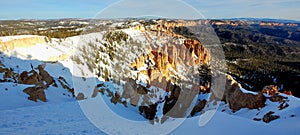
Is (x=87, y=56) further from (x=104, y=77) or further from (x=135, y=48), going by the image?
(x=135, y=48)

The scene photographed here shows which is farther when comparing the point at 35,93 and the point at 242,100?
the point at 242,100

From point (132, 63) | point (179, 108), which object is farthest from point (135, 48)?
point (179, 108)

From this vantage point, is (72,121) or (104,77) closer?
(72,121)

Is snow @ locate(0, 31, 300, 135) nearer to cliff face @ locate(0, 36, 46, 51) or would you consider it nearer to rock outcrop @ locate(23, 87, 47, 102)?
rock outcrop @ locate(23, 87, 47, 102)

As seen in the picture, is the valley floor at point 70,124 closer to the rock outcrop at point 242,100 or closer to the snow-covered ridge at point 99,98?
the snow-covered ridge at point 99,98

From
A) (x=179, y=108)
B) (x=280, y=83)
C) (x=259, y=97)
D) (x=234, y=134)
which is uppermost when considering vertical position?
(x=234, y=134)

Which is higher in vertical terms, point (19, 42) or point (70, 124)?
point (19, 42)

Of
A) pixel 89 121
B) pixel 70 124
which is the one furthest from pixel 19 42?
pixel 70 124

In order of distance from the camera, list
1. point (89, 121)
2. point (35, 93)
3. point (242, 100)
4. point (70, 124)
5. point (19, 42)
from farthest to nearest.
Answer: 1. point (19, 42)
2. point (242, 100)
3. point (35, 93)
4. point (89, 121)
5. point (70, 124)

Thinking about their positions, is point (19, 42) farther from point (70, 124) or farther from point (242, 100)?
point (70, 124)
